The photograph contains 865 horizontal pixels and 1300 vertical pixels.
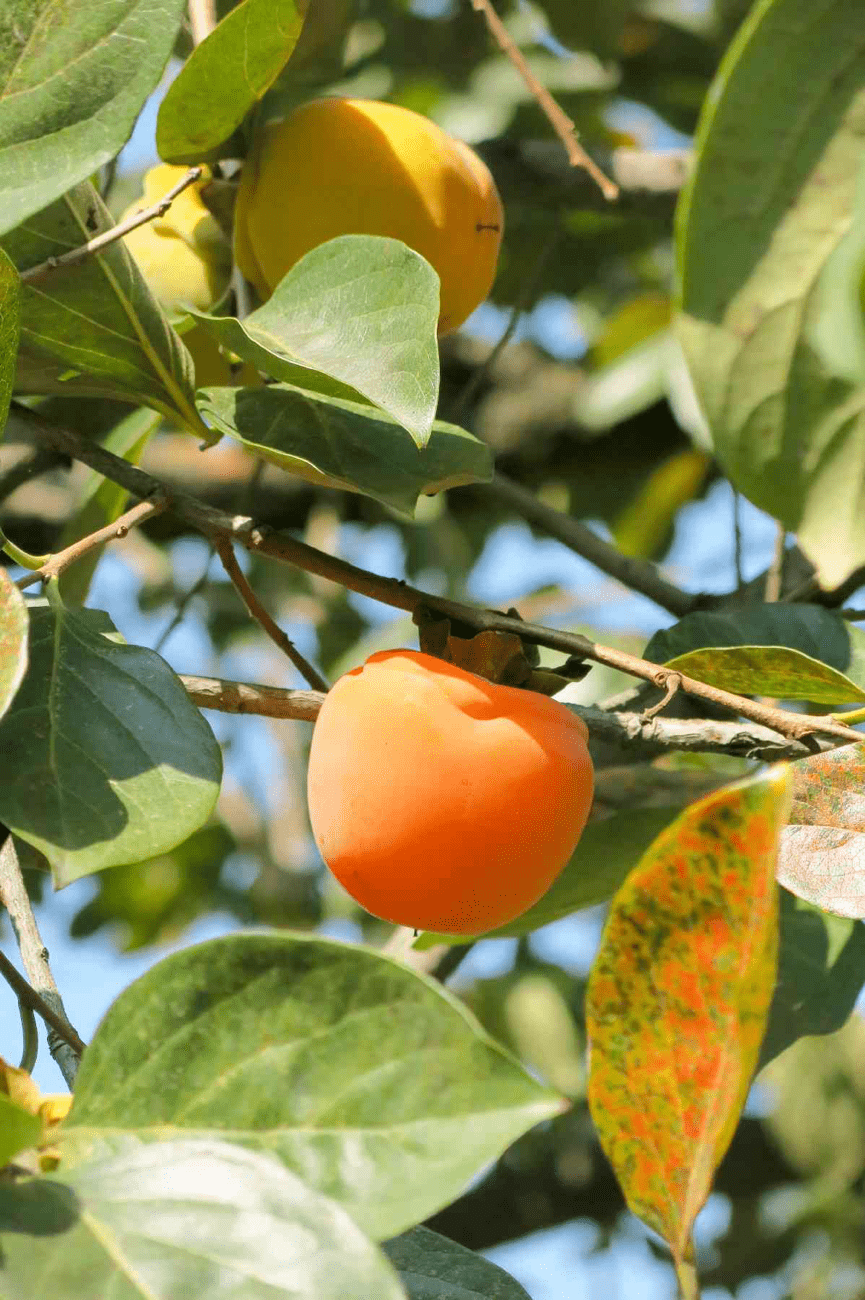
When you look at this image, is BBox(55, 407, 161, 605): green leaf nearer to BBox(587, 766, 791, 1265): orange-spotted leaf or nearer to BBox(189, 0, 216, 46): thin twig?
BBox(189, 0, 216, 46): thin twig

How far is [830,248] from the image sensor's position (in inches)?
28.8

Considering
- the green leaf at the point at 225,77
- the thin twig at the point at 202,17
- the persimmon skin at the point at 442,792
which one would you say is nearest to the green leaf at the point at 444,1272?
the persimmon skin at the point at 442,792

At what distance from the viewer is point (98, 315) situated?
80 cm

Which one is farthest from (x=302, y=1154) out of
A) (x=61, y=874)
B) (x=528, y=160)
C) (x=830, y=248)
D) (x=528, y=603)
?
(x=528, y=603)

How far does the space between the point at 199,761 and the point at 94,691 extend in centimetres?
6

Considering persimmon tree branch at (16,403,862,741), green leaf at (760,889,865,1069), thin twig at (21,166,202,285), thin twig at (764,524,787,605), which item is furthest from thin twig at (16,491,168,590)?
thin twig at (764,524,787,605)

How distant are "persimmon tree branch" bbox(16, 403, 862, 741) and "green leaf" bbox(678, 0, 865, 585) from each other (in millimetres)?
90

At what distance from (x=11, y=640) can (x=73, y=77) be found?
31 cm

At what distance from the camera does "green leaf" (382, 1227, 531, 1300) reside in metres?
0.69

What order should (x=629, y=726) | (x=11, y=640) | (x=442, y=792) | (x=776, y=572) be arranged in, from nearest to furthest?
(x=11, y=640)
(x=442, y=792)
(x=629, y=726)
(x=776, y=572)

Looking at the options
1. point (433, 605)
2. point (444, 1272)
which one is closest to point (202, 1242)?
point (444, 1272)

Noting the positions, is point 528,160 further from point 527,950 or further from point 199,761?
point 527,950

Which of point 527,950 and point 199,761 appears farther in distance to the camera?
point 527,950

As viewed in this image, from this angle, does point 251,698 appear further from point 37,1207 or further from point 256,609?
point 37,1207
